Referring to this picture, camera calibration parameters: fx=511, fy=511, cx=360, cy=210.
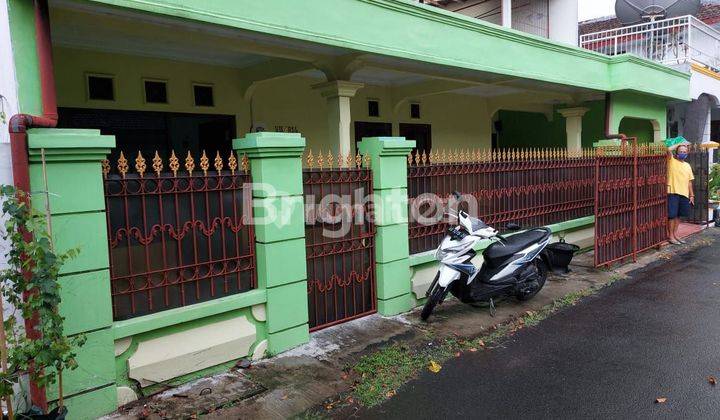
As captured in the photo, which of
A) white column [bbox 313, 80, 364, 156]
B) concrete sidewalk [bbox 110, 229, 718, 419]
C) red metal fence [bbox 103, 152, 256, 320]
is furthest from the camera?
white column [bbox 313, 80, 364, 156]

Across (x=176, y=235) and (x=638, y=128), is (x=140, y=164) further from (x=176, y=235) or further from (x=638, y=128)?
(x=638, y=128)

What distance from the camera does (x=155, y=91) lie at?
6949mm

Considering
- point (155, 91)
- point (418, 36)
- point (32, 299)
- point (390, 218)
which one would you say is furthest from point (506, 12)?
point (32, 299)

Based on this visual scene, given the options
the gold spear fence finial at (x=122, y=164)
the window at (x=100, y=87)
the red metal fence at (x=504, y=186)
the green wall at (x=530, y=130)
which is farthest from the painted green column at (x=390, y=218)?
the green wall at (x=530, y=130)

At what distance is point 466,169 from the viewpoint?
6.26 metres

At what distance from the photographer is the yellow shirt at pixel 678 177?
916 cm

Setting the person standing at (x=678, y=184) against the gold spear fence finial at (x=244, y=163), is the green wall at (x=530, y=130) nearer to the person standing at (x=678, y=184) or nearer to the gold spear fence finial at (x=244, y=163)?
the person standing at (x=678, y=184)

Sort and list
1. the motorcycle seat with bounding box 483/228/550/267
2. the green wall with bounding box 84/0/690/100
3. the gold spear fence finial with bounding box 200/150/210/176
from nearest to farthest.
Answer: the gold spear fence finial with bounding box 200/150/210/176
the green wall with bounding box 84/0/690/100
the motorcycle seat with bounding box 483/228/550/267

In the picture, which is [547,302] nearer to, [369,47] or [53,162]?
[369,47]

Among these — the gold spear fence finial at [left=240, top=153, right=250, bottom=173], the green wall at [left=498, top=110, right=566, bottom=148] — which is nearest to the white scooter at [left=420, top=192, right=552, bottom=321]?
the gold spear fence finial at [left=240, top=153, right=250, bottom=173]

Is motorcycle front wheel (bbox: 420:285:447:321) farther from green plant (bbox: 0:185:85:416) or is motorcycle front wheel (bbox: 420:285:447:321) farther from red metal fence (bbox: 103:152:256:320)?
green plant (bbox: 0:185:85:416)

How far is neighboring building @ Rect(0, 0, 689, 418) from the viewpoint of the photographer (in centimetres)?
344

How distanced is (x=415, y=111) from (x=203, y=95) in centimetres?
491

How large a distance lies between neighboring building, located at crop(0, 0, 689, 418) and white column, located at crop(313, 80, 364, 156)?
3 centimetres
